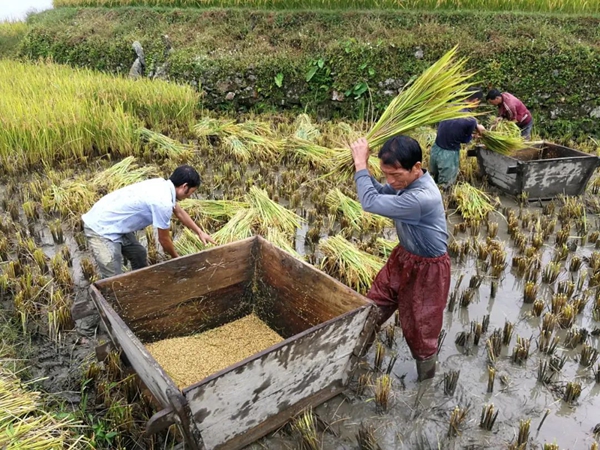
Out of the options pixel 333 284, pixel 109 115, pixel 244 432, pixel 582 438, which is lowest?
pixel 582 438

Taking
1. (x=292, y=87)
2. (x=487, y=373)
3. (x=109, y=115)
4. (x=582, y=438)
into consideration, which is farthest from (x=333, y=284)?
(x=292, y=87)

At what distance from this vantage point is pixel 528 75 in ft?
26.2

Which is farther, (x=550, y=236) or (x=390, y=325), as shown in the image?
(x=550, y=236)

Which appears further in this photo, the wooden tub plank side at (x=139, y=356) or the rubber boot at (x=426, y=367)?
the rubber boot at (x=426, y=367)

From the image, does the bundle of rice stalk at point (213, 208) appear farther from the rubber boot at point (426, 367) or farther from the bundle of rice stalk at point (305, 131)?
the rubber boot at point (426, 367)

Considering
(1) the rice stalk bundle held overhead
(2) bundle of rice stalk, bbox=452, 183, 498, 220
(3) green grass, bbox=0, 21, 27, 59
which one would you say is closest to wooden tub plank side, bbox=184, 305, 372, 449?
(2) bundle of rice stalk, bbox=452, 183, 498, 220

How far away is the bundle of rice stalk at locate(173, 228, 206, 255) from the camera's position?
144 inches

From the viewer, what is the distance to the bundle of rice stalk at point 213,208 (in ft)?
14.3

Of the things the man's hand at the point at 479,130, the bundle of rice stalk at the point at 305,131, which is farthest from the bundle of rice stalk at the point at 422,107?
the bundle of rice stalk at the point at 305,131

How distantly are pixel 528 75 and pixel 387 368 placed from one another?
717 cm

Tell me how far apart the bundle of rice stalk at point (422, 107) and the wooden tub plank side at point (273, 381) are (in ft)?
3.60

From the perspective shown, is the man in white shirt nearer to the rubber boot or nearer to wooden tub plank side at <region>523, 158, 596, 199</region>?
the rubber boot

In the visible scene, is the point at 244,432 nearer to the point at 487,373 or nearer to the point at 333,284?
the point at 333,284

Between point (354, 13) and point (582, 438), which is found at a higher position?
point (354, 13)
